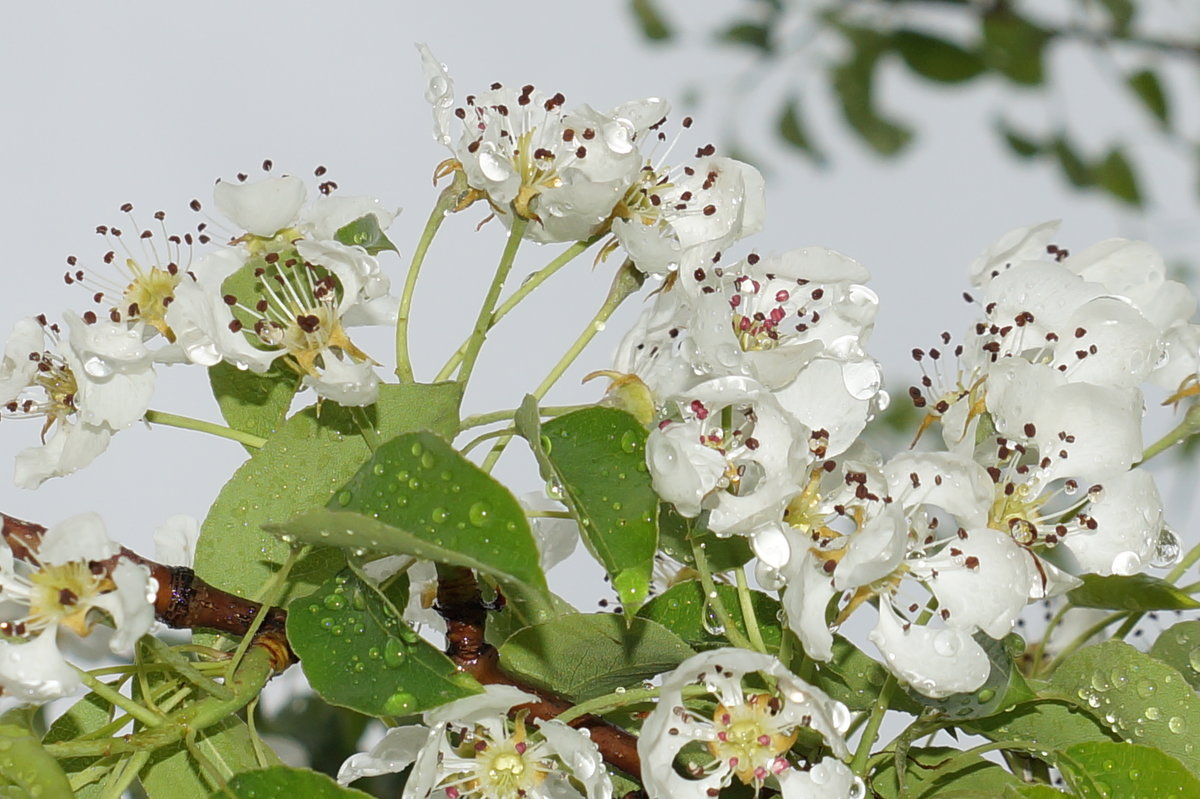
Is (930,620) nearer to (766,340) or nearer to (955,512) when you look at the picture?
(955,512)

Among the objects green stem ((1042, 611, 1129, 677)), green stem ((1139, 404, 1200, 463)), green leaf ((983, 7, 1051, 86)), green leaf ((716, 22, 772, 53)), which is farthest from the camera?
green leaf ((716, 22, 772, 53))

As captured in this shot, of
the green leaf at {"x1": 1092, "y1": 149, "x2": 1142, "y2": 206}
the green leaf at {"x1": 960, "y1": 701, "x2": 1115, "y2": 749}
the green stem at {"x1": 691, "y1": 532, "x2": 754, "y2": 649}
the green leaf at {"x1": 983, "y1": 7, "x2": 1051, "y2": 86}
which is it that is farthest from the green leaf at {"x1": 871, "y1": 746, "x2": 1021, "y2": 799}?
the green leaf at {"x1": 1092, "y1": 149, "x2": 1142, "y2": 206}

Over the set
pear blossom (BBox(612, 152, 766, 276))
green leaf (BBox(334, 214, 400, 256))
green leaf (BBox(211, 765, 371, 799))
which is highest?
green leaf (BBox(334, 214, 400, 256))

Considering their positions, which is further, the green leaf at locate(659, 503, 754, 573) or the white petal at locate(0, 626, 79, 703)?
the green leaf at locate(659, 503, 754, 573)

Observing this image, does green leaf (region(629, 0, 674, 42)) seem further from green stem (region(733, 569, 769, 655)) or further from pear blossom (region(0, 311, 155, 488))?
green stem (region(733, 569, 769, 655))

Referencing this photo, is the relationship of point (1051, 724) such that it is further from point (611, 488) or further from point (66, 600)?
point (66, 600)

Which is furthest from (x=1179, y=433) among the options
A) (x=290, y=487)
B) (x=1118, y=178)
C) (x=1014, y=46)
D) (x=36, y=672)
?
(x=1118, y=178)

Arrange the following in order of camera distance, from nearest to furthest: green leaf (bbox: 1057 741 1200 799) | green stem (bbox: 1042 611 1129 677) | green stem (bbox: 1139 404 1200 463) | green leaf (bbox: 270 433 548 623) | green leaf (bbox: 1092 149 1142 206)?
green leaf (bbox: 270 433 548 623) < green leaf (bbox: 1057 741 1200 799) < green stem (bbox: 1139 404 1200 463) < green stem (bbox: 1042 611 1129 677) < green leaf (bbox: 1092 149 1142 206)

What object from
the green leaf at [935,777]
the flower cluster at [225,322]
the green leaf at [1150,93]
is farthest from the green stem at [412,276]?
the green leaf at [1150,93]
